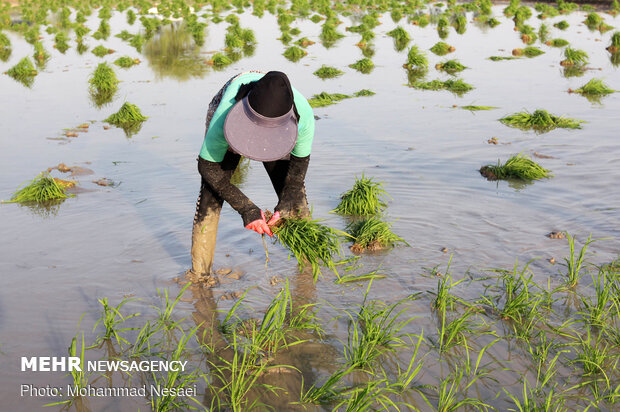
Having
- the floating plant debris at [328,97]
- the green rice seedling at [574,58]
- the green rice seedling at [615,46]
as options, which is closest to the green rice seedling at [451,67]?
the green rice seedling at [574,58]

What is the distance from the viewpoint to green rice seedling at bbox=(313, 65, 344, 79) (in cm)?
1441

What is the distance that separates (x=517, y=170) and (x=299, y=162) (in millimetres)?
3728

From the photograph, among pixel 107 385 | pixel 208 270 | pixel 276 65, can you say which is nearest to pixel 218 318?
pixel 208 270

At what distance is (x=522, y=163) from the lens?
7.26m

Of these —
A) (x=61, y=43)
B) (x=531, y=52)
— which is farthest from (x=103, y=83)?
(x=531, y=52)

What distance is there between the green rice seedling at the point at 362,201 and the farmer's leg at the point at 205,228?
1.88 metres

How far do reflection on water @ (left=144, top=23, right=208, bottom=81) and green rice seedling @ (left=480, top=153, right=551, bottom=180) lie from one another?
892 cm

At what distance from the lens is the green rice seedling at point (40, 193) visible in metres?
6.88

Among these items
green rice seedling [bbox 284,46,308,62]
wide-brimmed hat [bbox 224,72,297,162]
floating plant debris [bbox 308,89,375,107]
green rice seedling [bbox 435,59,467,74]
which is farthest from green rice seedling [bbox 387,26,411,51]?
wide-brimmed hat [bbox 224,72,297,162]

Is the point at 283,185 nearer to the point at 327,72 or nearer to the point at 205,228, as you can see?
the point at 205,228

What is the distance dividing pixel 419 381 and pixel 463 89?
9.86m

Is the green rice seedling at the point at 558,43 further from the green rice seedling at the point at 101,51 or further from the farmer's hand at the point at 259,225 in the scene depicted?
the farmer's hand at the point at 259,225

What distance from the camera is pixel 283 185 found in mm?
4688

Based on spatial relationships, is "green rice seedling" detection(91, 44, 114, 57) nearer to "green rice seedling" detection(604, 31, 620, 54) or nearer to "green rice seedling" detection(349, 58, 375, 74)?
"green rice seedling" detection(349, 58, 375, 74)
